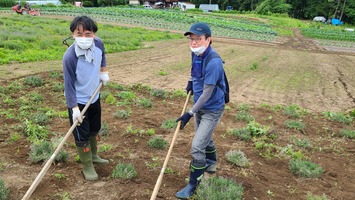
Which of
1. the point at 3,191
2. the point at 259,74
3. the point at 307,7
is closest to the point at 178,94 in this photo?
the point at 259,74

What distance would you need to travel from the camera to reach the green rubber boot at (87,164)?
3.78m

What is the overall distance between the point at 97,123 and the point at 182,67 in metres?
8.98

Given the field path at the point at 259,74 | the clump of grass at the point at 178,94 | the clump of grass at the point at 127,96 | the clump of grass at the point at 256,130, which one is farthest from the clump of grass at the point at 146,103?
the clump of grass at the point at 256,130

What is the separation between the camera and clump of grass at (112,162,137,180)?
3.95m

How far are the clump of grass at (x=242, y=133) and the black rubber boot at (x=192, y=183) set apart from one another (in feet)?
7.45

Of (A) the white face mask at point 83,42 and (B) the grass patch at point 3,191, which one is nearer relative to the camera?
(B) the grass patch at point 3,191

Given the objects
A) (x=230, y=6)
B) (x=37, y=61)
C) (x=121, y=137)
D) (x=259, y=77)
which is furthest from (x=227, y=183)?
(x=230, y=6)

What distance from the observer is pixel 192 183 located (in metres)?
3.68

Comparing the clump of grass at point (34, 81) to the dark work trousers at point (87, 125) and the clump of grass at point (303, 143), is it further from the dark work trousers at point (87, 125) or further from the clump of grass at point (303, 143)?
the clump of grass at point (303, 143)

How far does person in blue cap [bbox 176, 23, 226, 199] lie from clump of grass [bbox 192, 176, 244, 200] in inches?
4.0

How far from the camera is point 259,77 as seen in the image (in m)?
11.8

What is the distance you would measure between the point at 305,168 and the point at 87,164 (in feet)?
10.6

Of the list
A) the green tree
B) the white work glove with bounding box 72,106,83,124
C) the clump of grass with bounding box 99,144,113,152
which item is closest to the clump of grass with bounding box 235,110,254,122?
the clump of grass with bounding box 99,144,113,152

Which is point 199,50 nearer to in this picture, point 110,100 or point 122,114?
point 122,114
